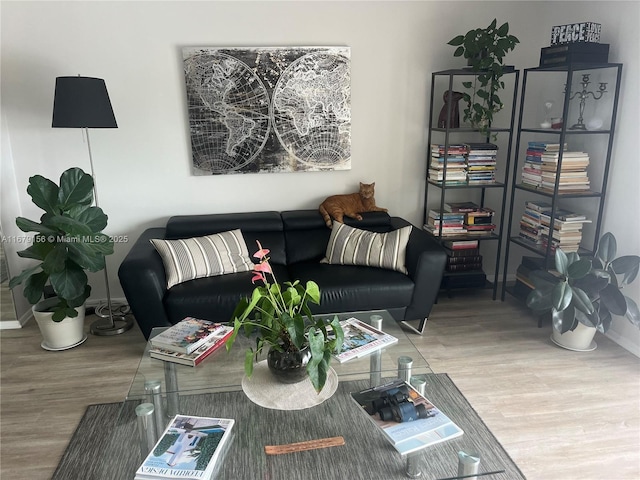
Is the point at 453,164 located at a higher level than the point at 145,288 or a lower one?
higher

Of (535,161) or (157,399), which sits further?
(535,161)

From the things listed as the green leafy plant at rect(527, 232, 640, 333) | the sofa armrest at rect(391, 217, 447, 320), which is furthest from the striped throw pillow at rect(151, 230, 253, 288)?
the green leafy plant at rect(527, 232, 640, 333)

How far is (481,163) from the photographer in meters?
3.50

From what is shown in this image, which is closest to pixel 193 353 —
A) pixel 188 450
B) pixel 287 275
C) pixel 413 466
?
pixel 188 450

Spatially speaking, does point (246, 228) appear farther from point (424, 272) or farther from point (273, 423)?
point (273, 423)

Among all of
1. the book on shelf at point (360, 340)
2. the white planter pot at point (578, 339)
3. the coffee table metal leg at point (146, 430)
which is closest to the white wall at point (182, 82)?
the white planter pot at point (578, 339)

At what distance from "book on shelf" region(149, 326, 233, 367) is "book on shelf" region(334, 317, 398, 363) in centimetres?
55

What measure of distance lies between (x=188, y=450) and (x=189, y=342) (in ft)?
2.18

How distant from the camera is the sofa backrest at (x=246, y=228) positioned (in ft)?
10.9

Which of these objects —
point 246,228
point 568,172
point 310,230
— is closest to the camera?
point 568,172

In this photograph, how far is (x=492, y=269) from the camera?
407 cm

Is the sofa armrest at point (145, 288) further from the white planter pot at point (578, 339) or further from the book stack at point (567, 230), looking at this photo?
the book stack at point (567, 230)

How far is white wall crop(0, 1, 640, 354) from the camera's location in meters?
3.19

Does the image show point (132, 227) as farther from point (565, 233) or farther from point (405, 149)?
point (565, 233)
